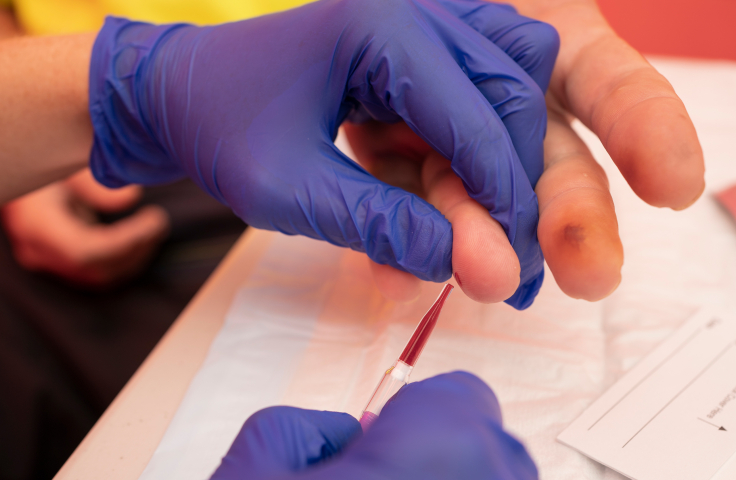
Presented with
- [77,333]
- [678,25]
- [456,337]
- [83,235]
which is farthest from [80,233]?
[678,25]

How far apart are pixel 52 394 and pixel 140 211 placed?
22.1 inches

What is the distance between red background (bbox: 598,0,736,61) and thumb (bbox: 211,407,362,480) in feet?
7.57

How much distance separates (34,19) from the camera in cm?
114

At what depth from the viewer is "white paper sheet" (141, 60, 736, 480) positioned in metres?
0.60

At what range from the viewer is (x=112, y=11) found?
1146 millimetres

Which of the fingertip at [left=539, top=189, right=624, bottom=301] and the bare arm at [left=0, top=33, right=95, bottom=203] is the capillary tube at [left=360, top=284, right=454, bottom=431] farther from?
the bare arm at [left=0, top=33, right=95, bottom=203]

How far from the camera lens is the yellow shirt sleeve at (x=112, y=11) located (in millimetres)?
1136

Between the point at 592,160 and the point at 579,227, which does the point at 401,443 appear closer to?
the point at 579,227

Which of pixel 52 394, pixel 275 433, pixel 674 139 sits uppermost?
pixel 674 139

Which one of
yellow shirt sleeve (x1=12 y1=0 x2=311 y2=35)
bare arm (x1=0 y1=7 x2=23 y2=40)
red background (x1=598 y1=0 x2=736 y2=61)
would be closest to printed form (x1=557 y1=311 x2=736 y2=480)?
yellow shirt sleeve (x1=12 y1=0 x2=311 y2=35)

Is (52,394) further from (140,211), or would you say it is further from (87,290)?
(140,211)

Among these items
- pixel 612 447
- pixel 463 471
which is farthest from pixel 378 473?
pixel 612 447

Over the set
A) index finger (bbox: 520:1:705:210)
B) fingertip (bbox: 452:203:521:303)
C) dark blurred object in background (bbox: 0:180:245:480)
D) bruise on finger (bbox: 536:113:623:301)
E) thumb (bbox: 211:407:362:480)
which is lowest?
dark blurred object in background (bbox: 0:180:245:480)

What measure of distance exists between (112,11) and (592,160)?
1151 mm
